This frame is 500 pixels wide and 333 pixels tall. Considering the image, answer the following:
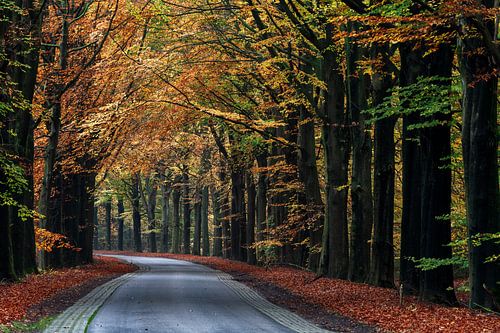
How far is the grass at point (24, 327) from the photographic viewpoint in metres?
11.7

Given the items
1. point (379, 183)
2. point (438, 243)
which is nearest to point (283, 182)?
point (379, 183)

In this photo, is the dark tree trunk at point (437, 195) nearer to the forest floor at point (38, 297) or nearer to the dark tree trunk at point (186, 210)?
the forest floor at point (38, 297)

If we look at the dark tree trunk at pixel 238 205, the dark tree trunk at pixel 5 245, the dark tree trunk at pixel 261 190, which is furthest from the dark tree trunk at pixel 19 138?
the dark tree trunk at pixel 238 205

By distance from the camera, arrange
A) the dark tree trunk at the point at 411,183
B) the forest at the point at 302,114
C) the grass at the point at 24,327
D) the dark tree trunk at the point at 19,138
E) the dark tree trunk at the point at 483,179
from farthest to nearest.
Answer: the dark tree trunk at the point at 19,138, the dark tree trunk at the point at 411,183, the forest at the point at 302,114, the dark tree trunk at the point at 483,179, the grass at the point at 24,327

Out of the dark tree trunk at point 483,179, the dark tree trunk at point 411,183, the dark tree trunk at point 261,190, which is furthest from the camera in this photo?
the dark tree trunk at point 261,190

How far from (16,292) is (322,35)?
11955 millimetres

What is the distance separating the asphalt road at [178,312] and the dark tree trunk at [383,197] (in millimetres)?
4925

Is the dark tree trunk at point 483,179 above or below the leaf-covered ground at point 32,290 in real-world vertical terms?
above

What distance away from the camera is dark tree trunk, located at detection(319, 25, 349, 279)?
23.9 m

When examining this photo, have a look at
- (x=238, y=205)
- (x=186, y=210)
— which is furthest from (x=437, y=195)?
(x=186, y=210)

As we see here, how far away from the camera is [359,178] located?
74.4ft

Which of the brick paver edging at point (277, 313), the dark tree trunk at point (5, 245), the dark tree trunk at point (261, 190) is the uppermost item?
the dark tree trunk at point (261, 190)

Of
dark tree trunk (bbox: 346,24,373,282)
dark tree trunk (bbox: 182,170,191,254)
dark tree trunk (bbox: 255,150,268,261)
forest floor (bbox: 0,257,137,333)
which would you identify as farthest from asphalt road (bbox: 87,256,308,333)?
dark tree trunk (bbox: 182,170,191,254)

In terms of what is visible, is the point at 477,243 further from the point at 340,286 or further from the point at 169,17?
the point at 169,17
